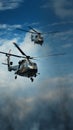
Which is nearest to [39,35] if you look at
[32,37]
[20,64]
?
[32,37]

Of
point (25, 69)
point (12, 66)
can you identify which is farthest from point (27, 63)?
point (12, 66)

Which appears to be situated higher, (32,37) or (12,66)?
(32,37)

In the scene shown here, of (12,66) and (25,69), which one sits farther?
(12,66)

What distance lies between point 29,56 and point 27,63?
9.64 feet

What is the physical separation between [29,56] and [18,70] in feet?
12.5

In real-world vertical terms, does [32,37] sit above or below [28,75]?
above

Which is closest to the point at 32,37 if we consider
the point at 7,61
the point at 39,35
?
the point at 39,35

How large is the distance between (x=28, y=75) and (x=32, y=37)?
1194cm

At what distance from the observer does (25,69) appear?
92.4 m

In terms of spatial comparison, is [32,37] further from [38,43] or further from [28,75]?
[28,75]

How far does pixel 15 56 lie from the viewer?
9612 cm

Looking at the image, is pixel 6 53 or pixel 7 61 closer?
pixel 6 53

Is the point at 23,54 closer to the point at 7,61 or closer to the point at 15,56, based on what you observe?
the point at 15,56

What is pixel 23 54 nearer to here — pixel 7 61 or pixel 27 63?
pixel 27 63
